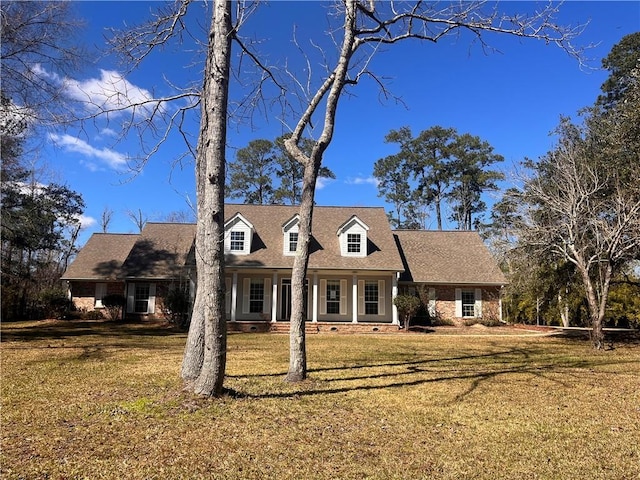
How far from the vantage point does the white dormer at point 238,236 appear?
21750mm

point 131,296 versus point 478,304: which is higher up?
point 131,296

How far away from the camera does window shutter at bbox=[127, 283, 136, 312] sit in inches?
920

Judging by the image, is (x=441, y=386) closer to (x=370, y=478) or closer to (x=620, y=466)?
(x=620, y=466)

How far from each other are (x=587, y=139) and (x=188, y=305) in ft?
56.6

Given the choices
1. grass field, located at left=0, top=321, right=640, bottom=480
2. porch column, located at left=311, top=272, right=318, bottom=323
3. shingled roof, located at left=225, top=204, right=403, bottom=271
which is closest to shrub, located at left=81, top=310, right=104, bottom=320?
shingled roof, located at left=225, top=204, right=403, bottom=271

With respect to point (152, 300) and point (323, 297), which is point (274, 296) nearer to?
point (323, 297)

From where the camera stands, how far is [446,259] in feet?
80.0

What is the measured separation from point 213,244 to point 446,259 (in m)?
19.9

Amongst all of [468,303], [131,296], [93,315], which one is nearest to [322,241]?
[468,303]

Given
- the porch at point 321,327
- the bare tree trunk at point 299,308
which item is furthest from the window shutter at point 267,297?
the bare tree trunk at point 299,308

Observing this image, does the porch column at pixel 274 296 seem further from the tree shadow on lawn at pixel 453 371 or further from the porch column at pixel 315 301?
the tree shadow on lawn at pixel 453 371

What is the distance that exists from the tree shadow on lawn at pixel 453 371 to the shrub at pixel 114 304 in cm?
1729

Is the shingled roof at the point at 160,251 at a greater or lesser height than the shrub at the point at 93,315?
greater

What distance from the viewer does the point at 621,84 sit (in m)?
22.6
